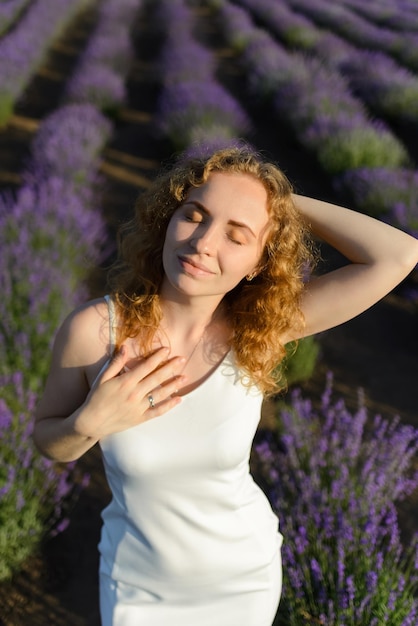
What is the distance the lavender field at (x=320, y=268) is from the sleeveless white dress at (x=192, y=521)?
0.51 m

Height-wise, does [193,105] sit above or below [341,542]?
below

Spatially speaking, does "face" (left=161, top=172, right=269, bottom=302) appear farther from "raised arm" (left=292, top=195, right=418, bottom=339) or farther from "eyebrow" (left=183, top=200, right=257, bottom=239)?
"raised arm" (left=292, top=195, right=418, bottom=339)

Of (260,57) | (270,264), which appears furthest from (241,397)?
(260,57)

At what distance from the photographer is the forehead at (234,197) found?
1.18 meters

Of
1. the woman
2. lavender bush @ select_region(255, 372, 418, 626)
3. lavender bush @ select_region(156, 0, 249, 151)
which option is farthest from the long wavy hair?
lavender bush @ select_region(156, 0, 249, 151)

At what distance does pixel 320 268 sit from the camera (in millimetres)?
4562

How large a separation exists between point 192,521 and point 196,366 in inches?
14.6

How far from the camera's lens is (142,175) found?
19.4 ft

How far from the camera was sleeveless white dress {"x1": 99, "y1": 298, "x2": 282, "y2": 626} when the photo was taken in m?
1.26

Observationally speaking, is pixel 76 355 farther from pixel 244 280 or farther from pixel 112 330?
pixel 244 280

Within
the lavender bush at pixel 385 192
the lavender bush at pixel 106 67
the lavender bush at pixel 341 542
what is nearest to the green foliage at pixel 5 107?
the lavender bush at pixel 106 67

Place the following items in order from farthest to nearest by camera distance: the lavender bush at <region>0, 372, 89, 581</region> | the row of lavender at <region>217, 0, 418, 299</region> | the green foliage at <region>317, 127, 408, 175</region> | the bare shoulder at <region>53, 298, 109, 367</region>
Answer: the green foliage at <region>317, 127, 408, 175</region>, the row of lavender at <region>217, 0, 418, 299</region>, the lavender bush at <region>0, 372, 89, 581</region>, the bare shoulder at <region>53, 298, 109, 367</region>

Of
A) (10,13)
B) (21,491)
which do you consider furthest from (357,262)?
(10,13)

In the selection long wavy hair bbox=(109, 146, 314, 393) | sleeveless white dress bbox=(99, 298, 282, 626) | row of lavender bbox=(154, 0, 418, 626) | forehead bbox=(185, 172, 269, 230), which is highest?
forehead bbox=(185, 172, 269, 230)
